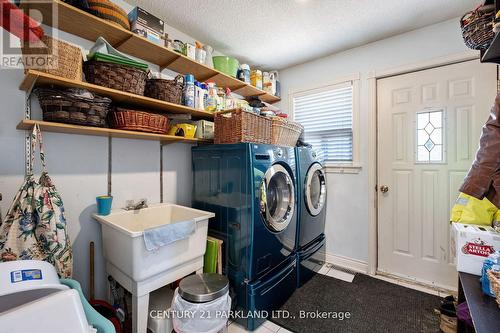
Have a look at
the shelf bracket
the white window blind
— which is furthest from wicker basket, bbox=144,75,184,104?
the white window blind

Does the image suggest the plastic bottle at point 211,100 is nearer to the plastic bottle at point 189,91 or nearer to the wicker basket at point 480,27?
the plastic bottle at point 189,91

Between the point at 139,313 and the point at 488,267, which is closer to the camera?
the point at 488,267

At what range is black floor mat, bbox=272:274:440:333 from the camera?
5.66 feet

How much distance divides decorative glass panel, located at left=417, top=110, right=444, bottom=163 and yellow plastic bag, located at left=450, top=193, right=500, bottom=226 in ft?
2.20

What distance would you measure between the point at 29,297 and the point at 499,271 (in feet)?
6.51

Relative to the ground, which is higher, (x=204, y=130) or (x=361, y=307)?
(x=204, y=130)

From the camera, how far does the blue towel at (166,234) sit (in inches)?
51.8

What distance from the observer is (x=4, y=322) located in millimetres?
601

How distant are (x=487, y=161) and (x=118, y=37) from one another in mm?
2355

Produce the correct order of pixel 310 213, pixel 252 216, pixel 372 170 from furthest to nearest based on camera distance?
1. pixel 372 170
2. pixel 310 213
3. pixel 252 216

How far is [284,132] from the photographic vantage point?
217 cm

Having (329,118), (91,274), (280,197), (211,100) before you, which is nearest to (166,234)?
(91,274)

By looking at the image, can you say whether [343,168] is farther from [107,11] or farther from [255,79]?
[107,11]

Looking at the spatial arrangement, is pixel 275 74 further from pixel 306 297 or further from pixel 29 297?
pixel 29 297
